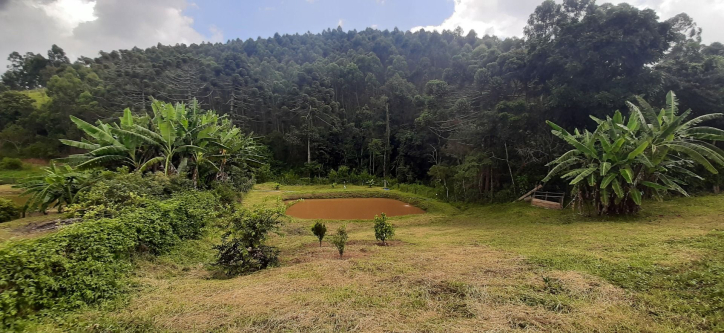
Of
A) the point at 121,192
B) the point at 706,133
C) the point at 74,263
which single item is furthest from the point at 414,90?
the point at 74,263

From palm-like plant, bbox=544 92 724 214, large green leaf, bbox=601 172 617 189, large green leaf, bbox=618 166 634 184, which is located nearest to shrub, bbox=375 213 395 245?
palm-like plant, bbox=544 92 724 214

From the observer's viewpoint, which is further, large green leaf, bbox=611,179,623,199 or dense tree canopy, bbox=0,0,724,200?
dense tree canopy, bbox=0,0,724,200

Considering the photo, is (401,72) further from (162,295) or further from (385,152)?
(162,295)

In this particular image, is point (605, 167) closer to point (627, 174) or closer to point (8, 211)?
point (627, 174)

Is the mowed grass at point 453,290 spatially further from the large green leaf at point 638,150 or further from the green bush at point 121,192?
the large green leaf at point 638,150

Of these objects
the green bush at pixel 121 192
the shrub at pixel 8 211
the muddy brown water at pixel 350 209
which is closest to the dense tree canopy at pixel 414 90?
the muddy brown water at pixel 350 209

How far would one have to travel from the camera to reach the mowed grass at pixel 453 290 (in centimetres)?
306

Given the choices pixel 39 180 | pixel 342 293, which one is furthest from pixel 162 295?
pixel 39 180

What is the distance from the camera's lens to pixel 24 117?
30.3 metres

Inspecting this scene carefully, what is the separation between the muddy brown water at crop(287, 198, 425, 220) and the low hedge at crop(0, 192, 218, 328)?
9087 mm

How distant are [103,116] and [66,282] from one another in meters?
33.9

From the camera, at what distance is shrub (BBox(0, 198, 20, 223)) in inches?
322

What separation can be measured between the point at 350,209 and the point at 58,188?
1151 centimetres

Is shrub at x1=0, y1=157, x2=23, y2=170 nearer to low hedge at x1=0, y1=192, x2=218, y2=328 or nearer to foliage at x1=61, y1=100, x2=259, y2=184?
foliage at x1=61, y1=100, x2=259, y2=184
